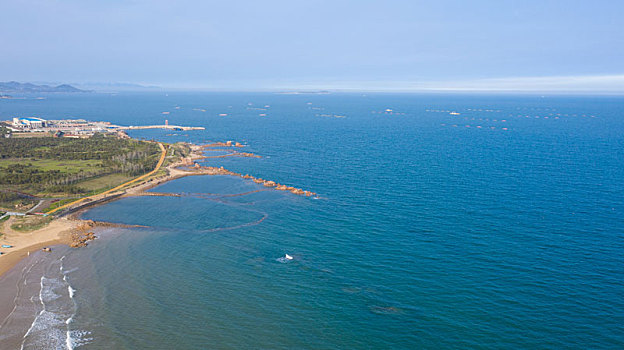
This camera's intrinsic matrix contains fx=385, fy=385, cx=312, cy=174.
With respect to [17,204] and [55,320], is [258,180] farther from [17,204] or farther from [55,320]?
[55,320]

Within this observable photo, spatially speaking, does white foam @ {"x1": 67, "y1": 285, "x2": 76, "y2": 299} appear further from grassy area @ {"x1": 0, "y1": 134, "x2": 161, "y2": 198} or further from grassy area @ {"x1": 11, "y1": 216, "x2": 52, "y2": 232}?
grassy area @ {"x1": 0, "y1": 134, "x2": 161, "y2": 198}

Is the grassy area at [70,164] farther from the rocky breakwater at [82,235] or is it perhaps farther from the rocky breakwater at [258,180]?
the rocky breakwater at [82,235]

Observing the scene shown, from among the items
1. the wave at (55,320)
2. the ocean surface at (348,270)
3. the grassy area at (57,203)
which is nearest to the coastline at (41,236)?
the grassy area at (57,203)

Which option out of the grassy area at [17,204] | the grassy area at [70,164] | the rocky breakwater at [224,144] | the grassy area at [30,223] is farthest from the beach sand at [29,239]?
the rocky breakwater at [224,144]

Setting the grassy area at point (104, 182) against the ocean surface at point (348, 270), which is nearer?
the ocean surface at point (348, 270)

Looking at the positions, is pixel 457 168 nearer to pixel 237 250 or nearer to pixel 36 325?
pixel 237 250

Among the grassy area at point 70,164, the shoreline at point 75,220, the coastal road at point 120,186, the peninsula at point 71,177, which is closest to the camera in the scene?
the shoreline at point 75,220

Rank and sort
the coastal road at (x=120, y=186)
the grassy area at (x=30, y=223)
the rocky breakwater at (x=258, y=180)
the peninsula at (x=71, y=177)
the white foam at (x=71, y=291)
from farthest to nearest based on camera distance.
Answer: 1. the rocky breakwater at (x=258, y=180)
2. the coastal road at (x=120, y=186)
3. the grassy area at (x=30, y=223)
4. the peninsula at (x=71, y=177)
5. the white foam at (x=71, y=291)

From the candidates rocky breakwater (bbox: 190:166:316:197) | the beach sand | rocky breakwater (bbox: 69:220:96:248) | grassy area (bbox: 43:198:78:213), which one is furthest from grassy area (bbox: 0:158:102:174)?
rocky breakwater (bbox: 69:220:96:248)

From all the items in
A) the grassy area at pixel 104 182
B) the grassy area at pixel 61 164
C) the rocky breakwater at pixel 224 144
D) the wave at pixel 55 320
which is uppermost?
the rocky breakwater at pixel 224 144

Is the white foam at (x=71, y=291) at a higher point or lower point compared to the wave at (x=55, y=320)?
higher
